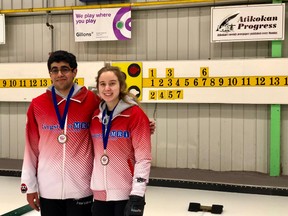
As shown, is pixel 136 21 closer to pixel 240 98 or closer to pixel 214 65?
pixel 214 65

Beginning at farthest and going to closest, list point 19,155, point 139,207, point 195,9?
point 19,155, point 195,9, point 139,207

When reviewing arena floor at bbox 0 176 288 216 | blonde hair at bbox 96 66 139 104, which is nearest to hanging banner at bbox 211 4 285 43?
arena floor at bbox 0 176 288 216

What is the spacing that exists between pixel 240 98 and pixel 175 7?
1.49 meters

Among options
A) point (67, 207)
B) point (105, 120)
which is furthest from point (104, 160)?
point (67, 207)

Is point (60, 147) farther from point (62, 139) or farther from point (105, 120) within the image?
point (105, 120)

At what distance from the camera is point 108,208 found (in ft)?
6.10

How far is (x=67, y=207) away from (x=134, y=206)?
0.40 meters

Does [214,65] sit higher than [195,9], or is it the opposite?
[195,9]

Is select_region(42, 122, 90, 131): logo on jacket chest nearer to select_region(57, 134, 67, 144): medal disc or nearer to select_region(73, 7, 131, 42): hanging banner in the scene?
select_region(57, 134, 67, 144): medal disc

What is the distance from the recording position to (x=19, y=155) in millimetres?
5707

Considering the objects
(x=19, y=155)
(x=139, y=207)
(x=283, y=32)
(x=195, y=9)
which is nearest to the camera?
(x=139, y=207)

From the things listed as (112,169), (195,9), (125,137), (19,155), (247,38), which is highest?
(195,9)

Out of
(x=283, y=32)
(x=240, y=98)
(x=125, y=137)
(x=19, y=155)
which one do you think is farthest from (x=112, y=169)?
(x=19, y=155)

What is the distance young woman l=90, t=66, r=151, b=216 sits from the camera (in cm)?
180
